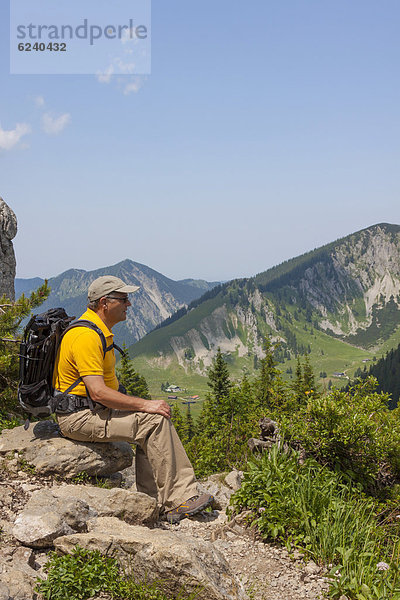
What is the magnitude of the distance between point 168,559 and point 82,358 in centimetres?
336

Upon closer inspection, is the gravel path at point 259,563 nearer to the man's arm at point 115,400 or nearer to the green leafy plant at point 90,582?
the green leafy plant at point 90,582

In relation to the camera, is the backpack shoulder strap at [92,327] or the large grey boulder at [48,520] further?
the backpack shoulder strap at [92,327]

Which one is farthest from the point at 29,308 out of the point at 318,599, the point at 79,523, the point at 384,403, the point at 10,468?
the point at 318,599

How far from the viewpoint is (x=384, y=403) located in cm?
1067

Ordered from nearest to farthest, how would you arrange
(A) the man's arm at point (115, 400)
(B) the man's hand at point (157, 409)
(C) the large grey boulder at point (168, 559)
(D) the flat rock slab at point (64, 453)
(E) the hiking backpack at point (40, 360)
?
(C) the large grey boulder at point (168, 559)
(A) the man's arm at point (115, 400)
(B) the man's hand at point (157, 409)
(E) the hiking backpack at point (40, 360)
(D) the flat rock slab at point (64, 453)

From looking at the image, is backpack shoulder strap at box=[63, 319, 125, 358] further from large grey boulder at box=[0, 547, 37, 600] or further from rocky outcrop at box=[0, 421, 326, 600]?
large grey boulder at box=[0, 547, 37, 600]

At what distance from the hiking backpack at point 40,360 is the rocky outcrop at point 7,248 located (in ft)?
50.1

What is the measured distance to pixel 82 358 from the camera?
7.53 meters

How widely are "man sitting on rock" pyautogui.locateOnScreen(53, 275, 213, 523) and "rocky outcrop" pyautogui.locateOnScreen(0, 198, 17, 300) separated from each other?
618 inches

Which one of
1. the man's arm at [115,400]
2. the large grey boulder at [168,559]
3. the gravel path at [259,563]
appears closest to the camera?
the large grey boulder at [168,559]

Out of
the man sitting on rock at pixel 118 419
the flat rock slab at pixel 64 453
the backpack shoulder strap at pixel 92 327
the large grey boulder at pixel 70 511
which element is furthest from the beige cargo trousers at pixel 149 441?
the backpack shoulder strap at pixel 92 327

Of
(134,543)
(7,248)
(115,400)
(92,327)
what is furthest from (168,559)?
(7,248)

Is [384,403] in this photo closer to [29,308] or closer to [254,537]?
[254,537]

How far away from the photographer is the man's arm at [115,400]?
7465 millimetres
